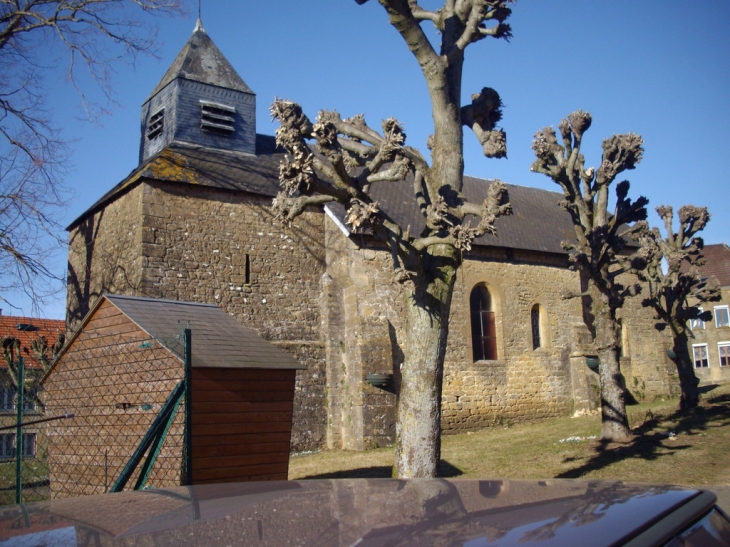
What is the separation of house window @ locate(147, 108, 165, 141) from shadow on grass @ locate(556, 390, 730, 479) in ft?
44.3

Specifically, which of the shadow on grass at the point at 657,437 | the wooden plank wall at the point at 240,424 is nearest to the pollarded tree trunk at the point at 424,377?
the wooden plank wall at the point at 240,424

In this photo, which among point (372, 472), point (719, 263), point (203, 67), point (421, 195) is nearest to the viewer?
point (421, 195)

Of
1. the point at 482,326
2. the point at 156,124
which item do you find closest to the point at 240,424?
the point at 482,326

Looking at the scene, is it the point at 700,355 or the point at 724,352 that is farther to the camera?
the point at 700,355

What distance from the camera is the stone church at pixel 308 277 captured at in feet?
49.1

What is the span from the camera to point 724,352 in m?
41.1

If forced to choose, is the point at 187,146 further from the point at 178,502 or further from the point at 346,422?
the point at 178,502

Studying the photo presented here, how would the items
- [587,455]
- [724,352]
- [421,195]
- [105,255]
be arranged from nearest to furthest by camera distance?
[421,195] → [587,455] → [105,255] → [724,352]

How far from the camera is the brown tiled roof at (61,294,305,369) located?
6.48m

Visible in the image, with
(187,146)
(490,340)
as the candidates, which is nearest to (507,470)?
(490,340)

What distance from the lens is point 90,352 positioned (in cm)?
700

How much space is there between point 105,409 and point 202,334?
3.97 feet

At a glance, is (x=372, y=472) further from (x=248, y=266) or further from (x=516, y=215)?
(x=516, y=215)

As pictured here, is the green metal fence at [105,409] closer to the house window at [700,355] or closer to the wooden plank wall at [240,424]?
the wooden plank wall at [240,424]
